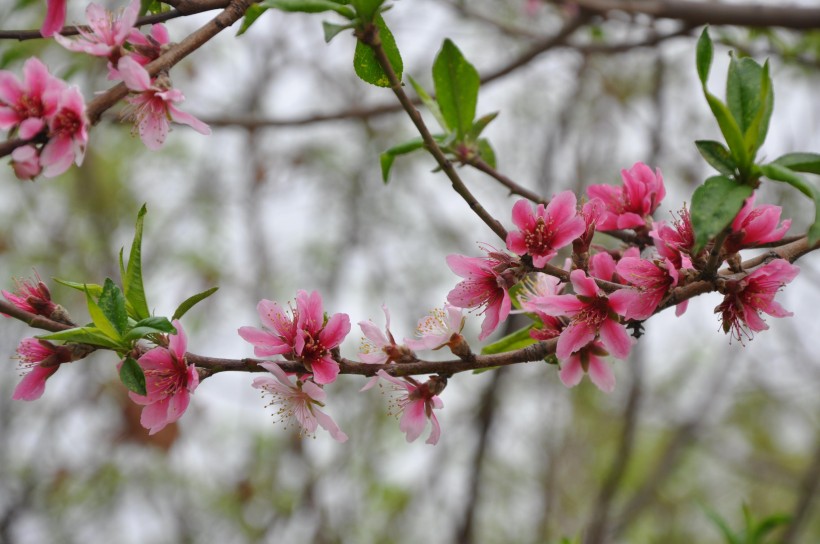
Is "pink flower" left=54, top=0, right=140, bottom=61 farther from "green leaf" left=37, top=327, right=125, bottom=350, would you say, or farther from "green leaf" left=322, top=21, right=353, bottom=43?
"green leaf" left=37, top=327, right=125, bottom=350

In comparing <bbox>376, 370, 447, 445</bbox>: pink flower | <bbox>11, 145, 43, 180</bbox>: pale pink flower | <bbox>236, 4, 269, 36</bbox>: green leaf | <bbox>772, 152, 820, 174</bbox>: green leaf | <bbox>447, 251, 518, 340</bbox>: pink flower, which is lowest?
<bbox>376, 370, 447, 445</bbox>: pink flower

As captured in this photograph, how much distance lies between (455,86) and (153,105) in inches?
20.8

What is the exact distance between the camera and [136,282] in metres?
1.19

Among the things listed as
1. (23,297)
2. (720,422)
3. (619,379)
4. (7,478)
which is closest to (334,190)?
(619,379)

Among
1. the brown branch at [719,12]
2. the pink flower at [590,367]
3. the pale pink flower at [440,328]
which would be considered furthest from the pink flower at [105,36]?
the brown branch at [719,12]

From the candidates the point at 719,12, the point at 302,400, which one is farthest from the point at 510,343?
the point at 719,12

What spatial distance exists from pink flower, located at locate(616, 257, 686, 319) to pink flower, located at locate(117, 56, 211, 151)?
669mm

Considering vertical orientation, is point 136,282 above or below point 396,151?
below

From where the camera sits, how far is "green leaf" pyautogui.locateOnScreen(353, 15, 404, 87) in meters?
1.20

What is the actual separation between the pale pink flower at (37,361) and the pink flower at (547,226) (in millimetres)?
724

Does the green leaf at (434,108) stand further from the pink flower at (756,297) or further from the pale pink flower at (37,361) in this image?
the pale pink flower at (37,361)

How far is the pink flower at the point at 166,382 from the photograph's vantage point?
1.16 meters

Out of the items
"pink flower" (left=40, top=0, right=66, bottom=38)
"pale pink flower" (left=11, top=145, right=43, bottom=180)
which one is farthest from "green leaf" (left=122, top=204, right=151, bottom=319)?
"pink flower" (left=40, top=0, right=66, bottom=38)

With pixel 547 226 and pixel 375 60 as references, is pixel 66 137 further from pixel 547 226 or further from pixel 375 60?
pixel 547 226
